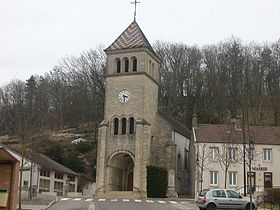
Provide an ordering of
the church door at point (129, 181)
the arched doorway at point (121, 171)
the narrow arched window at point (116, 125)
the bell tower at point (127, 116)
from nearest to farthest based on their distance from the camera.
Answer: the bell tower at point (127, 116) → the arched doorway at point (121, 171) → the narrow arched window at point (116, 125) → the church door at point (129, 181)

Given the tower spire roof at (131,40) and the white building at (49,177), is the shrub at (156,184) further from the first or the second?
the tower spire roof at (131,40)

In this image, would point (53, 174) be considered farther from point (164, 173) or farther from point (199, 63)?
point (199, 63)

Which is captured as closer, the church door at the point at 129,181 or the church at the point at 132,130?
the church at the point at 132,130

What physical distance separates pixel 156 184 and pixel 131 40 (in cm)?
1642

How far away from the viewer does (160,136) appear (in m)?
49.0

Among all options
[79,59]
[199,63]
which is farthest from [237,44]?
[79,59]

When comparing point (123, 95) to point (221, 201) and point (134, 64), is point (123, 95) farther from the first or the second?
point (221, 201)

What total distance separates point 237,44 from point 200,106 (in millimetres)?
12736

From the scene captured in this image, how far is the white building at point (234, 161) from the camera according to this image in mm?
42969

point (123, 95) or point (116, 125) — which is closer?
point (116, 125)

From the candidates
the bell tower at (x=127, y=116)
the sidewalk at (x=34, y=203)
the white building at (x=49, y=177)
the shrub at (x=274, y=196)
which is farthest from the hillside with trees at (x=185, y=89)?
the shrub at (x=274, y=196)

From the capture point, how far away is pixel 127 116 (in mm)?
47688

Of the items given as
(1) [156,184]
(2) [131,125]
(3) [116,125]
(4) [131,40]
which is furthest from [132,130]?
(4) [131,40]

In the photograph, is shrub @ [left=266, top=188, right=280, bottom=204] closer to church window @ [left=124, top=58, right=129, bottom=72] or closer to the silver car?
the silver car
